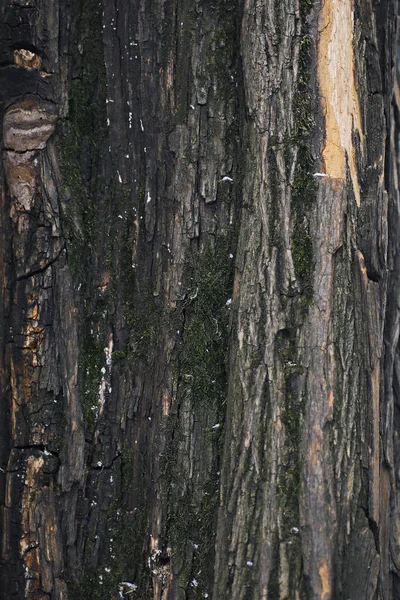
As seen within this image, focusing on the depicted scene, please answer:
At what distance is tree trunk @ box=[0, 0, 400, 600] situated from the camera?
1.93 meters

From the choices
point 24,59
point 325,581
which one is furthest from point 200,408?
point 24,59

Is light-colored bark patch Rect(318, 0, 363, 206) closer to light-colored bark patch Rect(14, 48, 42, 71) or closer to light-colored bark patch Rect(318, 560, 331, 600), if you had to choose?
light-colored bark patch Rect(14, 48, 42, 71)

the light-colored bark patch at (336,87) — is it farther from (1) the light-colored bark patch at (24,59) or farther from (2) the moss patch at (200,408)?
(1) the light-colored bark patch at (24,59)

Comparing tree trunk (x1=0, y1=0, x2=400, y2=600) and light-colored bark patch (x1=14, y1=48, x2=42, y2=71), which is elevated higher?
light-colored bark patch (x1=14, y1=48, x2=42, y2=71)

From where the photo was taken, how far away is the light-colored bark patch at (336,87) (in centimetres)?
198

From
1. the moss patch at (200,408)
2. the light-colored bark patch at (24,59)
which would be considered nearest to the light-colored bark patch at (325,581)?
the moss patch at (200,408)

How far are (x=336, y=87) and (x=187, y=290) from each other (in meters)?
0.78

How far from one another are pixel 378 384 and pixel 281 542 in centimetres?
59

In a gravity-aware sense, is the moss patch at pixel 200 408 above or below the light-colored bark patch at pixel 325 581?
above

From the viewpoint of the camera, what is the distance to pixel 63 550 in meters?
2.11

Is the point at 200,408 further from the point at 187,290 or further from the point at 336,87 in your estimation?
the point at 336,87

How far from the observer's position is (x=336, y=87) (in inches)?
78.3

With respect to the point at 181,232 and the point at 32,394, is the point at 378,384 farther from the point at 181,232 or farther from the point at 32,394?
the point at 32,394

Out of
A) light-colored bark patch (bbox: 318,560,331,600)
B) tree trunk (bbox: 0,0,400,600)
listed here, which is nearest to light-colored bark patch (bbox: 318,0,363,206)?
tree trunk (bbox: 0,0,400,600)
